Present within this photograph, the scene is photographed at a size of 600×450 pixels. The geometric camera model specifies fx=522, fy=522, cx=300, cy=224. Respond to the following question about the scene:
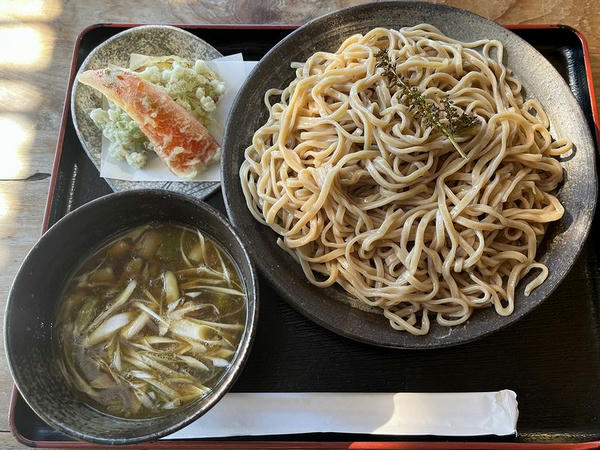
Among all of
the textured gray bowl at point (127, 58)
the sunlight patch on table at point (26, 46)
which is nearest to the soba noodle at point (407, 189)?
the textured gray bowl at point (127, 58)

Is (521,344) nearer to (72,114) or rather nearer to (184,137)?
(184,137)

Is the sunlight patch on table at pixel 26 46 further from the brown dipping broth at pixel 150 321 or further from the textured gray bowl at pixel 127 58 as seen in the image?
the brown dipping broth at pixel 150 321

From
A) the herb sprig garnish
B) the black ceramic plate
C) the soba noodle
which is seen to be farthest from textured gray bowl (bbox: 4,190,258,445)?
the herb sprig garnish

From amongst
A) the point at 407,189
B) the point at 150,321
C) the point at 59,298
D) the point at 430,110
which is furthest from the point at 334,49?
the point at 59,298

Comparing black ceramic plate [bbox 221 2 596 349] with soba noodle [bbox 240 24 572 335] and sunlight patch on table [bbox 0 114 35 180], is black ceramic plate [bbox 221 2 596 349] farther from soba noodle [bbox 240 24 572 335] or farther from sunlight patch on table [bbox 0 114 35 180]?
sunlight patch on table [bbox 0 114 35 180]

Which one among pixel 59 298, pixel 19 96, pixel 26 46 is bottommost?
pixel 59 298

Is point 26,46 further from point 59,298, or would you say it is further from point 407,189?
point 407,189

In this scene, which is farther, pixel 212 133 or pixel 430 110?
pixel 212 133
